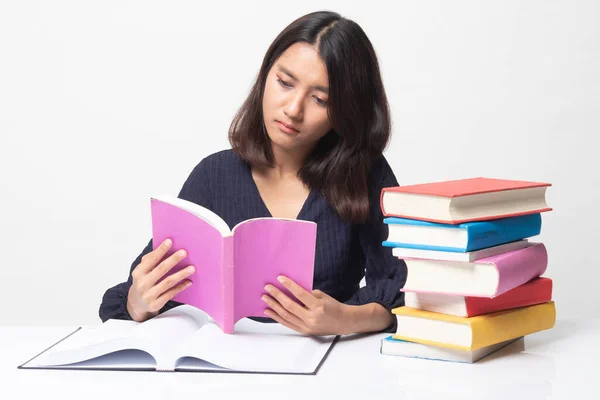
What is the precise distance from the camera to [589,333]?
6.03ft

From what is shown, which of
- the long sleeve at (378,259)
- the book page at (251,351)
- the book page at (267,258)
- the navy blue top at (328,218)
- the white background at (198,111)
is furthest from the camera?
the white background at (198,111)

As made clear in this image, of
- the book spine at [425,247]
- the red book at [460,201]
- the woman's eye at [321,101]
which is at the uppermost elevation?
the woman's eye at [321,101]

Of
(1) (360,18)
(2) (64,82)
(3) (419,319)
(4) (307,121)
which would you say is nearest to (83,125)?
(2) (64,82)

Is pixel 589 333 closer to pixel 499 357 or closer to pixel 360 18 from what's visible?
pixel 499 357

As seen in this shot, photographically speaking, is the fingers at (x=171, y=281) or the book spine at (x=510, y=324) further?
the fingers at (x=171, y=281)

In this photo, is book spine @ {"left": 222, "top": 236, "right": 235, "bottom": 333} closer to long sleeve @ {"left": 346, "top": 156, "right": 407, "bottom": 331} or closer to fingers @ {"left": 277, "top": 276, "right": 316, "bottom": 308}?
fingers @ {"left": 277, "top": 276, "right": 316, "bottom": 308}

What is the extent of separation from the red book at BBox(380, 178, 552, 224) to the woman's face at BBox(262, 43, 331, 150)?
1.49ft

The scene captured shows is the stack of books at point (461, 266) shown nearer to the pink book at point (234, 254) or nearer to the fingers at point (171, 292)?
the pink book at point (234, 254)

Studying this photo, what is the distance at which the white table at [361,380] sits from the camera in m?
1.42

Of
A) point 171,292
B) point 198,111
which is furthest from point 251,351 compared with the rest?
point 198,111

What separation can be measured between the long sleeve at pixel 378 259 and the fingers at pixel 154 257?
50cm

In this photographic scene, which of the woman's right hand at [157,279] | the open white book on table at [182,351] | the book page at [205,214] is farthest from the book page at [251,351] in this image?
the book page at [205,214]

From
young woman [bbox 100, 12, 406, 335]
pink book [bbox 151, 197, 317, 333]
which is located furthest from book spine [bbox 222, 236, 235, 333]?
young woman [bbox 100, 12, 406, 335]

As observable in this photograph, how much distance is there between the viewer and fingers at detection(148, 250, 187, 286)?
66.6 inches
